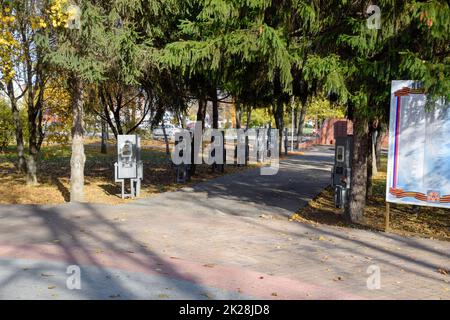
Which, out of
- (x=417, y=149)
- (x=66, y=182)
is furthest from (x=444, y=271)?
(x=66, y=182)

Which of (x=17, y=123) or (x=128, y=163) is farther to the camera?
(x=17, y=123)

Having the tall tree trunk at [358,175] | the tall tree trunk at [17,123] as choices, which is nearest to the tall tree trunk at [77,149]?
the tall tree trunk at [17,123]

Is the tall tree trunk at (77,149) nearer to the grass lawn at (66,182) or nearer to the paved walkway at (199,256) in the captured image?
the grass lawn at (66,182)

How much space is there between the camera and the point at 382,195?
16.6 metres

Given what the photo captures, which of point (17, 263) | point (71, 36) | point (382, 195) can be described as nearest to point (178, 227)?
point (17, 263)

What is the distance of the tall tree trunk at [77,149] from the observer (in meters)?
13.1

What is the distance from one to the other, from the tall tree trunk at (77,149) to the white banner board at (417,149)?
774cm

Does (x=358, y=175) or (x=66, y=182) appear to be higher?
(x=358, y=175)

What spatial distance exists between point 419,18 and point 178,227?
5.88m

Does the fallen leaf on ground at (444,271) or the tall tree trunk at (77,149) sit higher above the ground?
the tall tree trunk at (77,149)

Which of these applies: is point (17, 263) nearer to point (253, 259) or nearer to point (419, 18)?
point (253, 259)

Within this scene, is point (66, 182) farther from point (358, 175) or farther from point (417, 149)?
point (417, 149)

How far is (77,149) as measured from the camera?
43.5ft

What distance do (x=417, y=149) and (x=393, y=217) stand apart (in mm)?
3576
